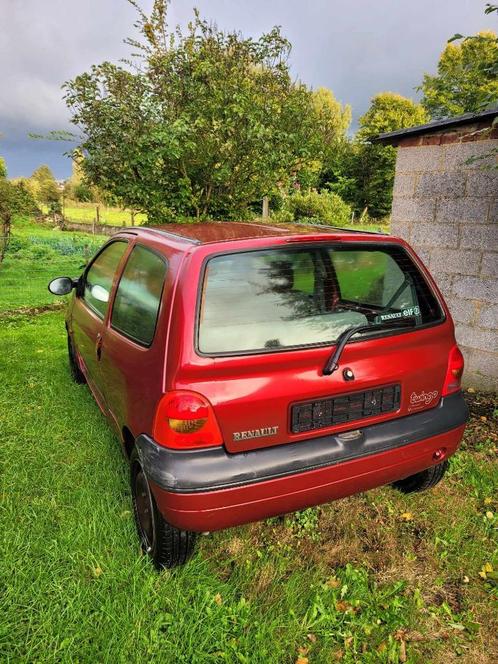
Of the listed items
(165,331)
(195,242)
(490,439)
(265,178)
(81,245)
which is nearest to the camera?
(165,331)

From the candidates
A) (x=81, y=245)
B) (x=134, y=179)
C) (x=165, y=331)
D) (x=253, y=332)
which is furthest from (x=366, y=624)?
(x=81, y=245)

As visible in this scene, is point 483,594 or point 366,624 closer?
point 366,624

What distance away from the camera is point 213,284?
6.70 feet

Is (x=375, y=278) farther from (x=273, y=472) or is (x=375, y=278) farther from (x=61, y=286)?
(x=61, y=286)

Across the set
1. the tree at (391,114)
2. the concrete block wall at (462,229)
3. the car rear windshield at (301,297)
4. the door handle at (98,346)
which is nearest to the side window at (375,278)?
the car rear windshield at (301,297)

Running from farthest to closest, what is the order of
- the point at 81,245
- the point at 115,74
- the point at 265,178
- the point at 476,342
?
the point at 81,245 < the point at 265,178 < the point at 115,74 < the point at 476,342

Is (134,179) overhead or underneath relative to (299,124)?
underneath

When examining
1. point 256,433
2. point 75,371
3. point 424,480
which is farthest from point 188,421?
point 75,371

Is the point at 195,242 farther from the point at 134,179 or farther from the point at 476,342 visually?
the point at 134,179

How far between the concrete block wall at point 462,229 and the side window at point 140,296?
330 centimetres

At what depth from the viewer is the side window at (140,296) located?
2248mm

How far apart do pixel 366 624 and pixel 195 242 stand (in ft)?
6.25

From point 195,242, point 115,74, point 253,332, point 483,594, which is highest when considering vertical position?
point 115,74

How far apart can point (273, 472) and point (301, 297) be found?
0.82m
